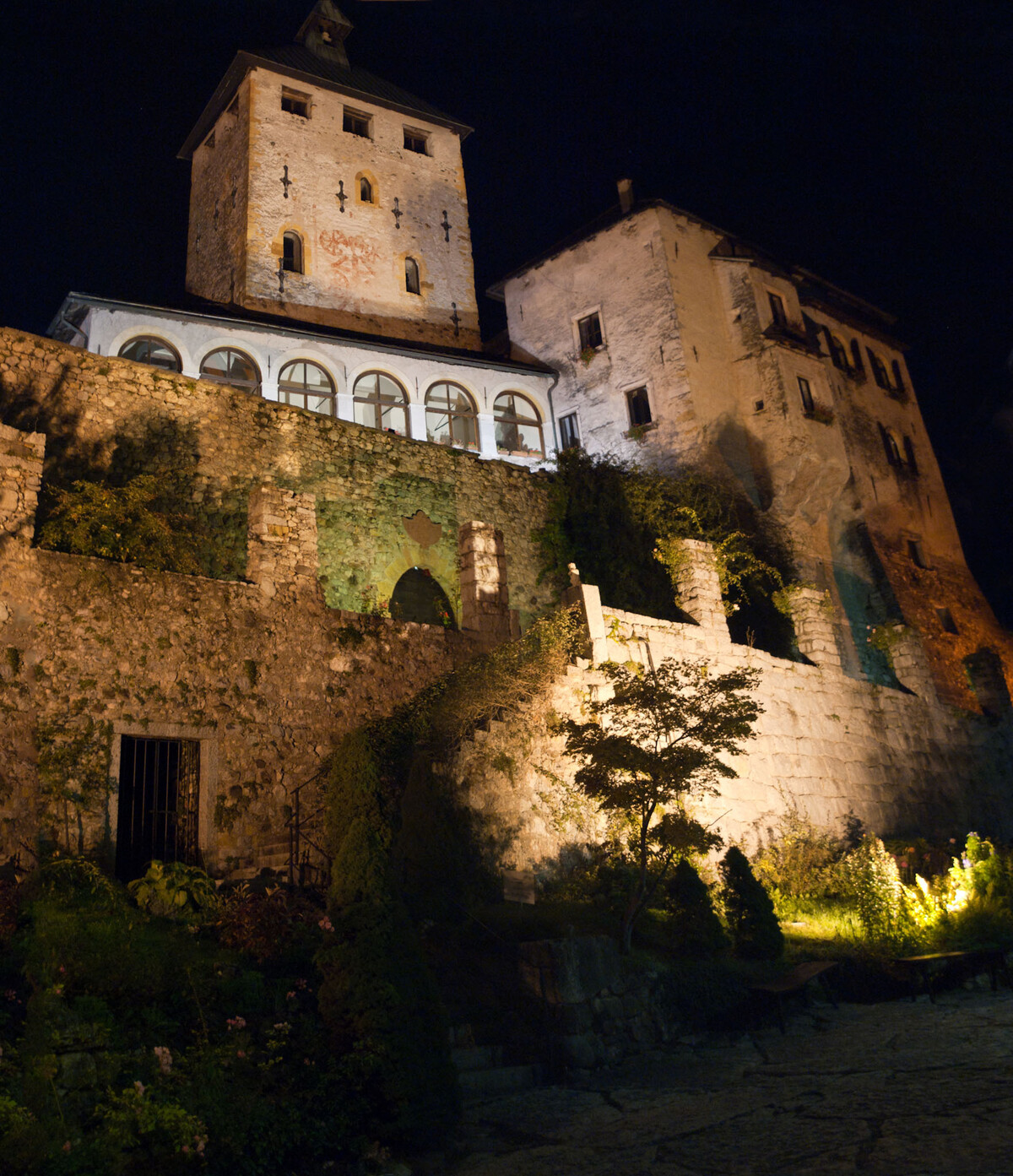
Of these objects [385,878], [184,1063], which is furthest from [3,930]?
[385,878]

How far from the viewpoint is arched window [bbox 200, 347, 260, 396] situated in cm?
1994

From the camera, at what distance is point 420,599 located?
17281 millimetres

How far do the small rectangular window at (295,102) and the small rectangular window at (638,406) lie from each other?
A: 12.5 metres

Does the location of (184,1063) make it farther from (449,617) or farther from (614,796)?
(449,617)

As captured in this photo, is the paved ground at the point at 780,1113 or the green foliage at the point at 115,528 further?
the green foliage at the point at 115,528

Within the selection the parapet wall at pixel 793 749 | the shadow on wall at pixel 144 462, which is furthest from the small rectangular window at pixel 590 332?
the shadow on wall at pixel 144 462

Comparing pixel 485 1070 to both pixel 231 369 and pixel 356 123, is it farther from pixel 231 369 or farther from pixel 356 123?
pixel 356 123

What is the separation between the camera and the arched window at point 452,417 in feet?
73.7

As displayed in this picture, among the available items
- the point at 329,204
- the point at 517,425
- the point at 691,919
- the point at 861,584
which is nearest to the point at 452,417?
the point at 517,425

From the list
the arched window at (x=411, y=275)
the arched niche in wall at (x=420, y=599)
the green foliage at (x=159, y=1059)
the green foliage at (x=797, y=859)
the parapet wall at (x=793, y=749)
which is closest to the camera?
the green foliage at (x=159, y=1059)

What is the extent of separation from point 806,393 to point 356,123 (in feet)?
50.6

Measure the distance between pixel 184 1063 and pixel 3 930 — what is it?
211 cm

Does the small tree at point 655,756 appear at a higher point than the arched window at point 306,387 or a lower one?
lower

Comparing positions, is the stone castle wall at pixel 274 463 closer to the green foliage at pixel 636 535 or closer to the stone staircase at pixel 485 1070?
the green foliage at pixel 636 535
